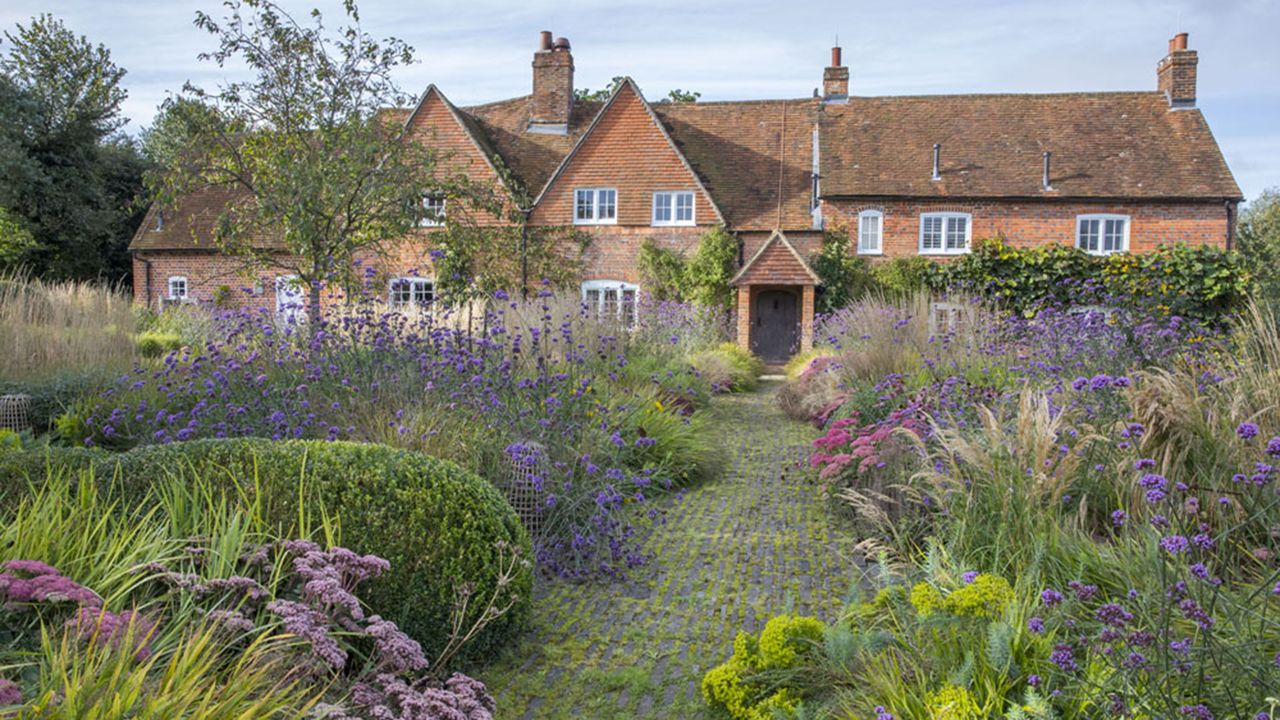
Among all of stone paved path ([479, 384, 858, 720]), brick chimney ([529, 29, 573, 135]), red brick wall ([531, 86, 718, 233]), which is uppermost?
brick chimney ([529, 29, 573, 135])

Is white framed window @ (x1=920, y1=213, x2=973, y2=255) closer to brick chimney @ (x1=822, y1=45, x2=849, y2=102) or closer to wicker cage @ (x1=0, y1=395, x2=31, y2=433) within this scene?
brick chimney @ (x1=822, y1=45, x2=849, y2=102)

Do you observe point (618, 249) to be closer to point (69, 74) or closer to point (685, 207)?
point (685, 207)

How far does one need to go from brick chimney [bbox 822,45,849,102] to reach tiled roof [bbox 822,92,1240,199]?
40 cm

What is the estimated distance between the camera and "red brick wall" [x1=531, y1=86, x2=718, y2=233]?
22578 millimetres

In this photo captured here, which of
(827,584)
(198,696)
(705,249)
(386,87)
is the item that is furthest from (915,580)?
(705,249)

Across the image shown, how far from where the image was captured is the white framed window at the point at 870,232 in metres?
21.5

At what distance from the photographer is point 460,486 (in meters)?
3.90

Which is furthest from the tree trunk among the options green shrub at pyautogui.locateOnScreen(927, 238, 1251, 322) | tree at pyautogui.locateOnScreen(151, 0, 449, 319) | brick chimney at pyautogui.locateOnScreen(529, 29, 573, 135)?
brick chimney at pyautogui.locateOnScreen(529, 29, 573, 135)

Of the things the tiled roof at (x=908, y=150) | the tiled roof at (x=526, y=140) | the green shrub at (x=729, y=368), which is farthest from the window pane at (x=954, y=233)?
the tiled roof at (x=526, y=140)

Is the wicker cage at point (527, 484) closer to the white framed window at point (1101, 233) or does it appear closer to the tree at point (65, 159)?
the white framed window at point (1101, 233)

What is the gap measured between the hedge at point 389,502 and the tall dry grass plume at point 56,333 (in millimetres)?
5268

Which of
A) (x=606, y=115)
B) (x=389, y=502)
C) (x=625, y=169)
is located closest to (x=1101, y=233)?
(x=625, y=169)

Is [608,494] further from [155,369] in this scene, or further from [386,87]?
[386,87]

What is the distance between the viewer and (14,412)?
24.6 ft
